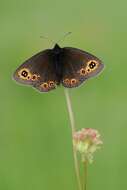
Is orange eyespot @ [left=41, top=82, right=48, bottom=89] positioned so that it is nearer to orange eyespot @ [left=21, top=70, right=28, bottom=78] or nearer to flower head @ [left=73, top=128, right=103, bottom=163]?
orange eyespot @ [left=21, top=70, right=28, bottom=78]

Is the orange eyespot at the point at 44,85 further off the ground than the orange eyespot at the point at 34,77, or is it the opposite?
the orange eyespot at the point at 34,77

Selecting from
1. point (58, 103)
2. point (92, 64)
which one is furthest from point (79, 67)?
point (58, 103)

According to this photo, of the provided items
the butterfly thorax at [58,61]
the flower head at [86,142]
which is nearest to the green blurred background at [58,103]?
the butterfly thorax at [58,61]

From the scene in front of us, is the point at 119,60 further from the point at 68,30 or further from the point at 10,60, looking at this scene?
the point at 10,60

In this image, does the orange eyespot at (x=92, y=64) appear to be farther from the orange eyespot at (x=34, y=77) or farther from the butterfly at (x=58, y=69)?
the orange eyespot at (x=34, y=77)

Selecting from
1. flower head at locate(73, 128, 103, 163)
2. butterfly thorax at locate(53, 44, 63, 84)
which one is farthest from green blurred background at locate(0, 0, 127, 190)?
flower head at locate(73, 128, 103, 163)

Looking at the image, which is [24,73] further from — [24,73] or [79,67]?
[79,67]
